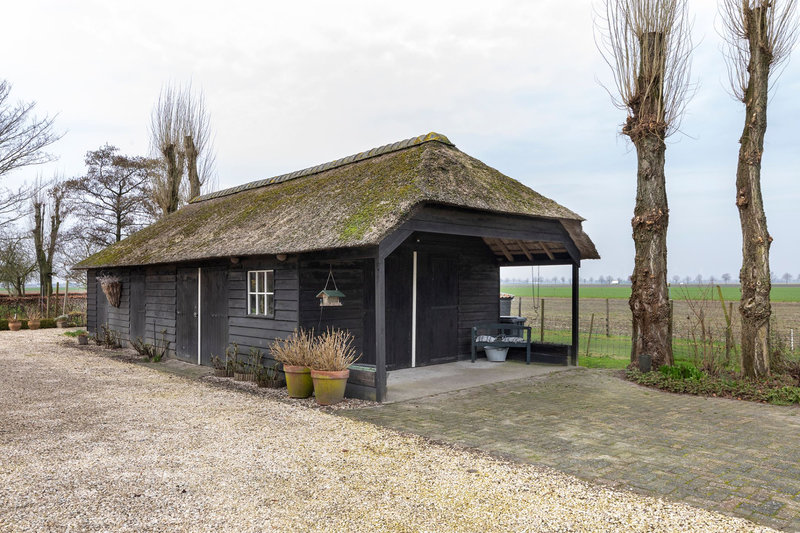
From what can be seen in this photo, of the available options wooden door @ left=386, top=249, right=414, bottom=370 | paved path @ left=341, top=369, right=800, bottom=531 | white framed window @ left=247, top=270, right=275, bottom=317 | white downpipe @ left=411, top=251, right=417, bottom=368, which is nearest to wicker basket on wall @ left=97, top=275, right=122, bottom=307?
white framed window @ left=247, top=270, right=275, bottom=317

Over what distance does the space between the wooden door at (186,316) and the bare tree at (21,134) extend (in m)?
10.5

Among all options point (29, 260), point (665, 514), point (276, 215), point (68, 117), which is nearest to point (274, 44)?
point (276, 215)

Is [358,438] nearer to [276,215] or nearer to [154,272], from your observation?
[276,215]

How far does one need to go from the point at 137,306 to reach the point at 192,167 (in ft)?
25.8

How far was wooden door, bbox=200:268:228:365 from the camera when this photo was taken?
32.8 feet

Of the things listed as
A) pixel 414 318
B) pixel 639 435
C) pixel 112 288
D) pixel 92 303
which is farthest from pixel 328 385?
pixel 92 303

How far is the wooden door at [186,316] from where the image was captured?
1092cm

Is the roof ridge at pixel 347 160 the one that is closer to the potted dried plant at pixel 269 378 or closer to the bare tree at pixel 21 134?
the potted dried plant at pixel 269 378

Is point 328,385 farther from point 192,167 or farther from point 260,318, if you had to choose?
point 192,167

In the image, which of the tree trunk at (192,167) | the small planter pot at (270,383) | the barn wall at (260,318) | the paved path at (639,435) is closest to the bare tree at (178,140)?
the tree trunk at (192,167)

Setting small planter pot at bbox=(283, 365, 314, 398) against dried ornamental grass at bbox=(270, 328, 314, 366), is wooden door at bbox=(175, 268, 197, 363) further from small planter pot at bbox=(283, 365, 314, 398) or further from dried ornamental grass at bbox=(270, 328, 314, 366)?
small planter pot at bbox=(283, 365, 314, 398)

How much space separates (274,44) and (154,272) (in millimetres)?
5846

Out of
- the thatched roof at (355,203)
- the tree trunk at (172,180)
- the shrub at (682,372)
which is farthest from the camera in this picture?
the tree trunk at (172,180)

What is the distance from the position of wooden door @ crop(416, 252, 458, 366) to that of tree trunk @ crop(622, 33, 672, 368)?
10.9 feet
